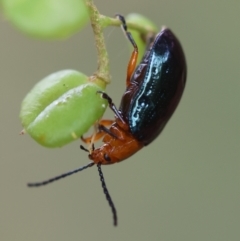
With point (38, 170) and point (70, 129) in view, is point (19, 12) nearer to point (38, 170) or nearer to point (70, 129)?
A: point (70, 129)

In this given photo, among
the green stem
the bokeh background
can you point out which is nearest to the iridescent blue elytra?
the green stem

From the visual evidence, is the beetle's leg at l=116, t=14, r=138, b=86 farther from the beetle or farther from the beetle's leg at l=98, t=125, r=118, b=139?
the beetle's leg at l=98, t=125, r=118, b=139

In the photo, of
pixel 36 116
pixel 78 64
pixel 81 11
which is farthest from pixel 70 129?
pixel 78 64

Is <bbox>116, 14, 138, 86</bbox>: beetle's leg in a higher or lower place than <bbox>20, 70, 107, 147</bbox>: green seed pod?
higher

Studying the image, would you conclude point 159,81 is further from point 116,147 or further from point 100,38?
point 100,38

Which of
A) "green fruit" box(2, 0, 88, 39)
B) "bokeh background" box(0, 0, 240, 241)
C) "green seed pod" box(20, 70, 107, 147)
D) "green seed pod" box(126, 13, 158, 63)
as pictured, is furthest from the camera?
"bokeh background" box(0, 0, 240, 241)
